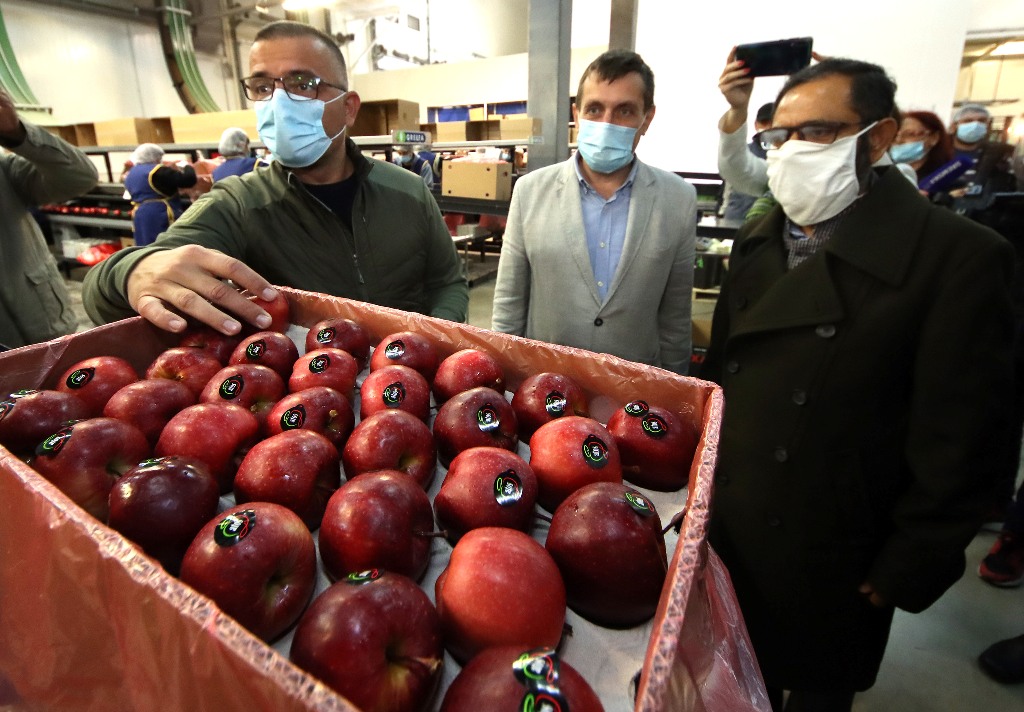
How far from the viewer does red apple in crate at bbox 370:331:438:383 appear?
1160mm

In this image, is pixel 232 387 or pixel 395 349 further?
pixel 395 349

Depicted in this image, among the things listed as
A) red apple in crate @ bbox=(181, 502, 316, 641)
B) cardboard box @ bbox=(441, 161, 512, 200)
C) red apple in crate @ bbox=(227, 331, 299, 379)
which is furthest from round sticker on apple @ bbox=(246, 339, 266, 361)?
cardboard box @ bbox=(441, 161, 512, 200)

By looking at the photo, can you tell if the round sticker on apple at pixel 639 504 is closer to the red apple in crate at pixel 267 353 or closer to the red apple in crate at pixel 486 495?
the red apple in crate at pixel 486 495

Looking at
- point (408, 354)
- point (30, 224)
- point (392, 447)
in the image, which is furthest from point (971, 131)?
point (30, 224)

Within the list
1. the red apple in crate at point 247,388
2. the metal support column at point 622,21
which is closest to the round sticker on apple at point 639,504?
the red apple in crate at point 247,388

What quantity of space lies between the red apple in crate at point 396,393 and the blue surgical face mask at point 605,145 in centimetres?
145

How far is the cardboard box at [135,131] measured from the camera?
8695 mm

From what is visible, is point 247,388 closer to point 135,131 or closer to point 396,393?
point 396,393

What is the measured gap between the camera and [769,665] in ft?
5.05

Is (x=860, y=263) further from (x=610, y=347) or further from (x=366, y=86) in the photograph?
(x=366, y=86)

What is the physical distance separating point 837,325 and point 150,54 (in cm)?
1658

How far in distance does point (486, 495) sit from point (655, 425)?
0.34 m

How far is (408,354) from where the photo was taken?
1.17 m

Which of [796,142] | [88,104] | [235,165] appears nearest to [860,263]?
[796,142]
